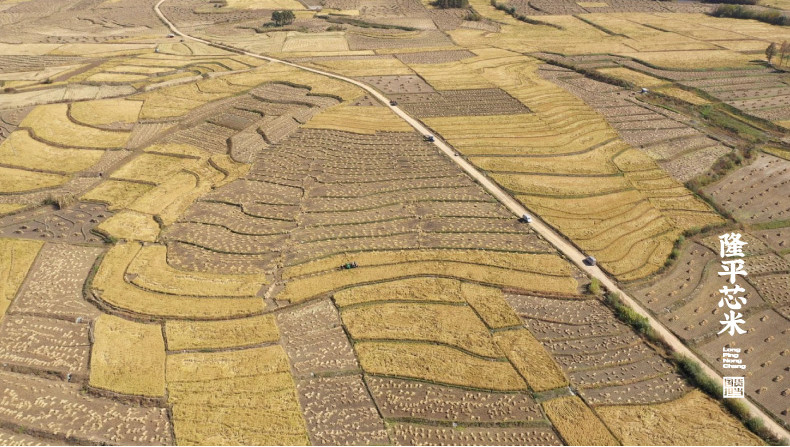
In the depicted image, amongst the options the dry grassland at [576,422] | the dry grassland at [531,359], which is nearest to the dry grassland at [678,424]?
the dry grassland at [576,422]

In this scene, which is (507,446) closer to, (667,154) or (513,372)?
(513,372)

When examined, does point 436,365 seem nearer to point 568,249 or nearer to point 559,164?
point 568,249

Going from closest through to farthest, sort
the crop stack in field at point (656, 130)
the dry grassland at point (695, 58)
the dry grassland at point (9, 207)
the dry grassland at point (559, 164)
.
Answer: the dry grassland at point (9, 207) → the dry grassland at point (559, 164) → the crop stack in field at point (656, 130) → the dry grassland at point (695, 58)

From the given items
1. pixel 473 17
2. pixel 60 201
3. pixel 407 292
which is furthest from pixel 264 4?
pixel 407 292

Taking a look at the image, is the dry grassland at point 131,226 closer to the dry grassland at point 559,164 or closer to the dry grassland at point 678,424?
the dry grassland at point 559,164

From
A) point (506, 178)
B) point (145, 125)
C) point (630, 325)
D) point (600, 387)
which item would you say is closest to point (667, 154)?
point (506, 178)

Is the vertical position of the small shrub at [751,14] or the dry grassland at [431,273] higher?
the small shrub at [751,14]
